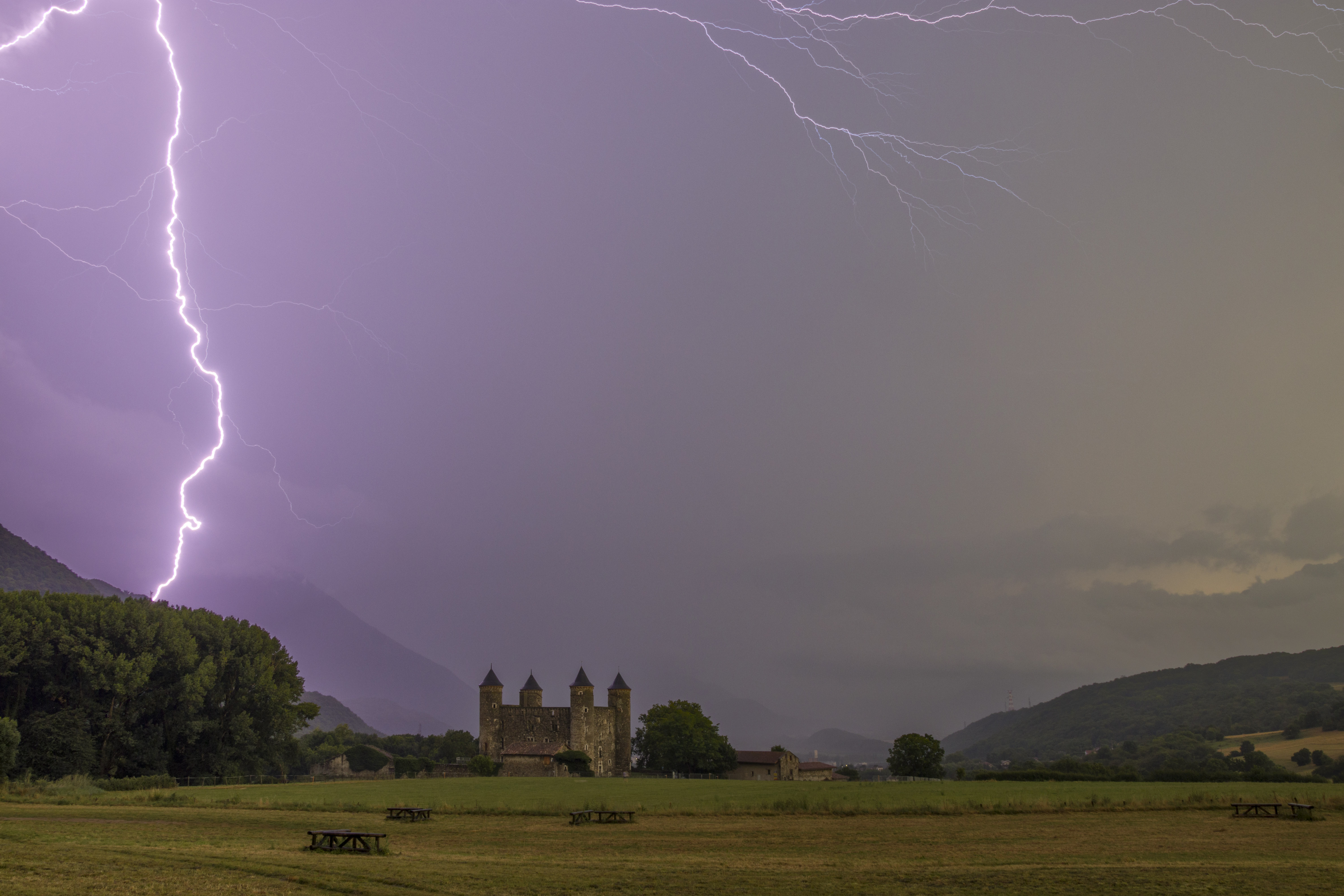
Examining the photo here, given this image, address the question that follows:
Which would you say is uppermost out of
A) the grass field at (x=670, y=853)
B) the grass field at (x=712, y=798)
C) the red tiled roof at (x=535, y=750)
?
the grass field at (x=670, y=853)

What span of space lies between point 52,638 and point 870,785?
4706 cm

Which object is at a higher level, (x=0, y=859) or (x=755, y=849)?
(x=0, y=859)

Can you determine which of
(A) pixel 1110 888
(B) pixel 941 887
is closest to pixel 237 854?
(B) pixel 941 887

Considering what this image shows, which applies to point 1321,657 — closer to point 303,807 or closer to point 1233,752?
point 1233,752

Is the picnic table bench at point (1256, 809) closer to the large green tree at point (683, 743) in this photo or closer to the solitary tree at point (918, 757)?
the solitary tree at point (918, 757)

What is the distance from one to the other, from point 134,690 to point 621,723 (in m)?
48.3

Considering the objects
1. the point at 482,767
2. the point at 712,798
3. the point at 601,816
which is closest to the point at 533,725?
the point at 482,767

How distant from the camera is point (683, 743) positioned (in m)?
79.2

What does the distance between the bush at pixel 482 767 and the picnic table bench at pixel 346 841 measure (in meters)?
55.7

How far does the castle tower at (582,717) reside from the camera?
269 ft

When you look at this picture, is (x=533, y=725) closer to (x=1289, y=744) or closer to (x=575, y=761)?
(x=575, y=761)

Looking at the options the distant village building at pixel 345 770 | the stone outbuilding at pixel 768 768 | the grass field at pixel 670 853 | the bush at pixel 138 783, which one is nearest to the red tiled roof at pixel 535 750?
the distant village building at pixel 345 770

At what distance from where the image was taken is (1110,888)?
14070 millimetres

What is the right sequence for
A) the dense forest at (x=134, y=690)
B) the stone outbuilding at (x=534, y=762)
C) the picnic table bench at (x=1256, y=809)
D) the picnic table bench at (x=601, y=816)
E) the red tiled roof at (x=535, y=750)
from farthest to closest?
the red tiled roof at (x=535, y=750) < the stone outbuilding at (x=534, y=762) < the dense forest at (x=134, y=690) < the picnic table bench at (x=1256, y=809) < the picnic table bench at (x=601, y=816)
